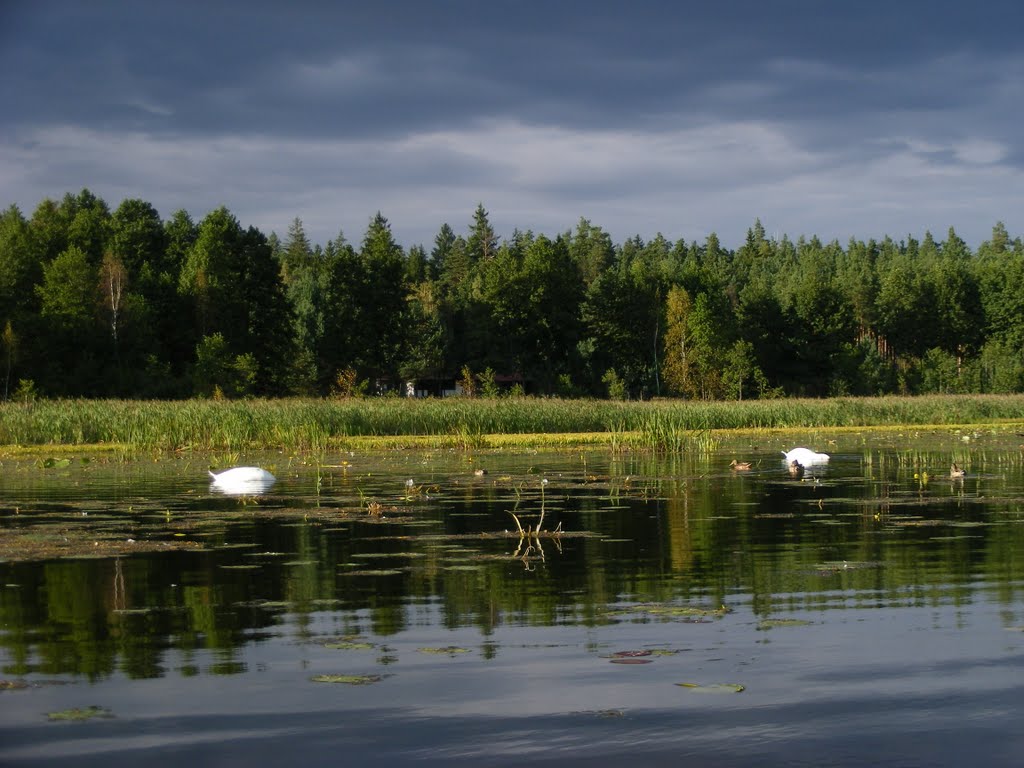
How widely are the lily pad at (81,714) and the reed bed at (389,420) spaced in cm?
2930

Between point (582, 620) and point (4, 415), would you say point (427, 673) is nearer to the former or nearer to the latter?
point (582, 620)

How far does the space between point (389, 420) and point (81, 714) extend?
38054 mm

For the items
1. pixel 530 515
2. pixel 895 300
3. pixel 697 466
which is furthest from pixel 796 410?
pixel 895 300

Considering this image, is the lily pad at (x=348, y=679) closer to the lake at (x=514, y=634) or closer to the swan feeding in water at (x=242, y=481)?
the lake at (x=514, y=634)

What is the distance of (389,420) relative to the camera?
4594 cm

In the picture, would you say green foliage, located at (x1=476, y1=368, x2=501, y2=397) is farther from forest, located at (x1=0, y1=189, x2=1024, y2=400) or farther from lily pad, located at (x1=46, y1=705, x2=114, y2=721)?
lily pad, located at (x1=46, y1=705, x2=114, y2=721)

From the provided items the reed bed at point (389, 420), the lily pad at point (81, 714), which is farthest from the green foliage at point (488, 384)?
the lily pad at point (81, 714)

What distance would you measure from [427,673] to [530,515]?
35.8 ft

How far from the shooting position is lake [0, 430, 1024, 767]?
737 centimetres

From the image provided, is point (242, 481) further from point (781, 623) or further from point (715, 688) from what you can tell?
point (715, 688)

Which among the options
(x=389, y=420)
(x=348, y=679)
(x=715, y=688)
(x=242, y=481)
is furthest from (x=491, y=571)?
(x=389, y=420)

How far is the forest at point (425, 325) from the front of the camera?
80.7 m

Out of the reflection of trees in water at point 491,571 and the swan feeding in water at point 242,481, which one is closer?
the reflection of trees in water at point 491,571

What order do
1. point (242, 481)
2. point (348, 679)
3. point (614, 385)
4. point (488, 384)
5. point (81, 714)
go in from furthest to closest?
point (614, 385) → point (488, 384) → point (242, 481) → point (348, 679) → point (81, 714)
